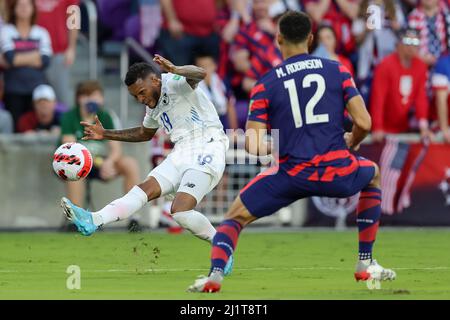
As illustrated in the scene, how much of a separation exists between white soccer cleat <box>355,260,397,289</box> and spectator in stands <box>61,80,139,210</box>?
8351 millimetres

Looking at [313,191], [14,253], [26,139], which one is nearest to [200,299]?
[313,191]

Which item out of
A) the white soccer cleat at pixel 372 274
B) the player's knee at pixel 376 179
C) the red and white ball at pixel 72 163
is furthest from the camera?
the red and white ball at pixel 72 163

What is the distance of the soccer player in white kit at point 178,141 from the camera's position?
1288 cm

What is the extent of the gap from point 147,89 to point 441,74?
9.03 m

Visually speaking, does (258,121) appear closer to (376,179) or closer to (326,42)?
(376,179)

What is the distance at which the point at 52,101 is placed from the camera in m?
A: 20.2

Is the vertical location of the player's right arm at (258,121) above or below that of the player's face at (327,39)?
below

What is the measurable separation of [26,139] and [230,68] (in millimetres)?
3733

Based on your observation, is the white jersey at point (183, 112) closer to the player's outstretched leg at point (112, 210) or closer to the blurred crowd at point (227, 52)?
the player's outstretched leg at point (112, 210)

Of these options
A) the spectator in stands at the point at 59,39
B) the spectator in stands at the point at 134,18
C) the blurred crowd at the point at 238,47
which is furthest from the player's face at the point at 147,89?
the spectator in stands at the point at 134,18

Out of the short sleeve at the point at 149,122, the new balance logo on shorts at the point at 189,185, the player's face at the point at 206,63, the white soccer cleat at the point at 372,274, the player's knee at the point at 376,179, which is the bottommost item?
the white soccer cleat at the point at 372,274

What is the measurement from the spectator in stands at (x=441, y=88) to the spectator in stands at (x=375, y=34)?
89 cm

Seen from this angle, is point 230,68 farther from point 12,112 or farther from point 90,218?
point 90,218

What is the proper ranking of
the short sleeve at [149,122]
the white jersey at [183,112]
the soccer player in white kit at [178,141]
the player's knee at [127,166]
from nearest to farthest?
the soccer player in white kit at [178,141]
the white jersey at [183,112]
the short sleeve at [149,122]
the player's knee at [127,166]
